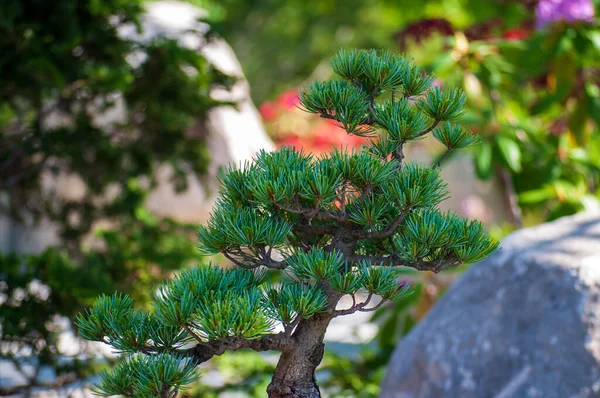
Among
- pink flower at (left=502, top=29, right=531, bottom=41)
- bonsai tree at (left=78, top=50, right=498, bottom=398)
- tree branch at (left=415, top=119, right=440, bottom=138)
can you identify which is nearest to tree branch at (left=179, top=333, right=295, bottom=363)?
bonsai tree at (left=78, top=50, right=498, bottom=398)

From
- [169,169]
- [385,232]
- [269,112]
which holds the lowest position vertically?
[385,232]

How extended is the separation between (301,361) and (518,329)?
110 cm

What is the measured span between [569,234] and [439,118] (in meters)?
1.31

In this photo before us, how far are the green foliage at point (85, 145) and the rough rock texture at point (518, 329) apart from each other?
4.34 feet

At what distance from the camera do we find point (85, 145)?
10.2 ft

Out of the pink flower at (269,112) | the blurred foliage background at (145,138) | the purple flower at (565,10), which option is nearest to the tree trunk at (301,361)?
the blurred foliage background at (145,138)

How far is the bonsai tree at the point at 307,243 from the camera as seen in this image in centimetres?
127

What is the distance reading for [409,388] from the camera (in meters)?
2.42

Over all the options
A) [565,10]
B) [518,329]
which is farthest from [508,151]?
[518,329]

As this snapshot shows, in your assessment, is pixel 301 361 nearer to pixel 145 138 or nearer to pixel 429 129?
pixel 429 129

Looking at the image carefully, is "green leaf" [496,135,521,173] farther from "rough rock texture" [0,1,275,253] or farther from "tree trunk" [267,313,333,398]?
"rough rock texture" [0,1,275,253]

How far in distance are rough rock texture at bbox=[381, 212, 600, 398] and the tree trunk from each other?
964 mm

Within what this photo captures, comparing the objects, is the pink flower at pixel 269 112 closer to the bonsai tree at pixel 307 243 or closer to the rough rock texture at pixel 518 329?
the rough rock texture at pixel 518 329

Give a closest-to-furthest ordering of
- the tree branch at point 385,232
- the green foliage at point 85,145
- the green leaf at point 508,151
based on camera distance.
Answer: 1. the tree branch at point 385,232
2. the green foliage at point 85,145
3. the green leaf at point 508,151
